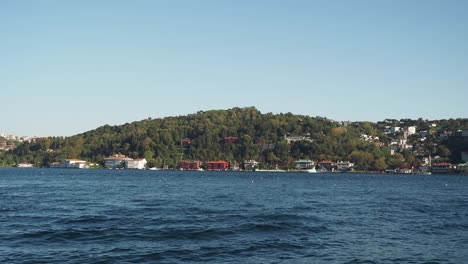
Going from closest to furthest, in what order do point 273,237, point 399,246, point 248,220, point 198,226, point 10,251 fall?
point 10,251 < point 399,246 < point 273,237 < point 198,226 < point 248,220

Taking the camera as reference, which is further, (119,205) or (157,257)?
(119,205)

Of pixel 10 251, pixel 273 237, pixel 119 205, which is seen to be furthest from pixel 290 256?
pixel 119 205

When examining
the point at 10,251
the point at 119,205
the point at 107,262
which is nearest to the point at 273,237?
the point at 107,262

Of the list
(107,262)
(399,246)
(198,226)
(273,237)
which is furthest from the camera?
(198,226)

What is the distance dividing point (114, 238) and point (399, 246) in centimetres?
1615

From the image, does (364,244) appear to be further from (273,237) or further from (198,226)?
(198,226)

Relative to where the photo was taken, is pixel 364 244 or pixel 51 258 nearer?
pixel 51 258

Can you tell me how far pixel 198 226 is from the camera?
1442 inches

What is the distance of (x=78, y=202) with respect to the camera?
54.1m

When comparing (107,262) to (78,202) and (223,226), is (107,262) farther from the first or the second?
(78,202)

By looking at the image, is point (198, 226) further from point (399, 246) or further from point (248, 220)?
point (399, 246)

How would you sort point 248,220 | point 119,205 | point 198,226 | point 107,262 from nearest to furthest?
1. point 107,262
2. point 198,226
3. point 248,220
4. point 119,205

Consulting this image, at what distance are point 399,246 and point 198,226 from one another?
12.9 metres

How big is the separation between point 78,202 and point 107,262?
99.3ft
